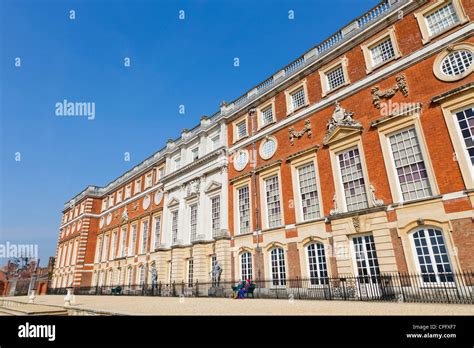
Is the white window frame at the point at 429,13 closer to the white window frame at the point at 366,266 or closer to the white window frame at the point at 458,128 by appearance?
the white window frame at the point at 458,128

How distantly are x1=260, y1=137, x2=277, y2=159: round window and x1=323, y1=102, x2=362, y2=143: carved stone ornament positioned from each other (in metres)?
4.46

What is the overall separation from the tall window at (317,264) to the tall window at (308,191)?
75.5 inches

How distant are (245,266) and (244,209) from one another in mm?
4379

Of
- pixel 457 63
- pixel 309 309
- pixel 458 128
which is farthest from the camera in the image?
pixel 457 63

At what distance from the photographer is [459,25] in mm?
13117

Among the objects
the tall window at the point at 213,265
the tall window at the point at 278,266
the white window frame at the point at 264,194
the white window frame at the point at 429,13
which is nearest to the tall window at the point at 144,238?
the tall window at the point at 213,265

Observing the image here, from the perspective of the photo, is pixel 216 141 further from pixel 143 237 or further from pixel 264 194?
pixel 143 237

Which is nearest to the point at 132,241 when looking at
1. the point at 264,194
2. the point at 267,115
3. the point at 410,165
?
the point at 264,194

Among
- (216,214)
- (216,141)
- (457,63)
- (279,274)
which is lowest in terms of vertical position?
(279,274)

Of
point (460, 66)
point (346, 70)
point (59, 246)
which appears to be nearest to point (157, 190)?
point (346, 70)

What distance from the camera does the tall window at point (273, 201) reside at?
19562 mm

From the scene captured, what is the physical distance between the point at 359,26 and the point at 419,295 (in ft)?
52.3

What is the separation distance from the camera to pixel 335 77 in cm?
1836

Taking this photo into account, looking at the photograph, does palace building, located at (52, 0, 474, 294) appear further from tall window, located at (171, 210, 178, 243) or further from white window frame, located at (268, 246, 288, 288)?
tall window, located at (171, 210, 178, 243)
